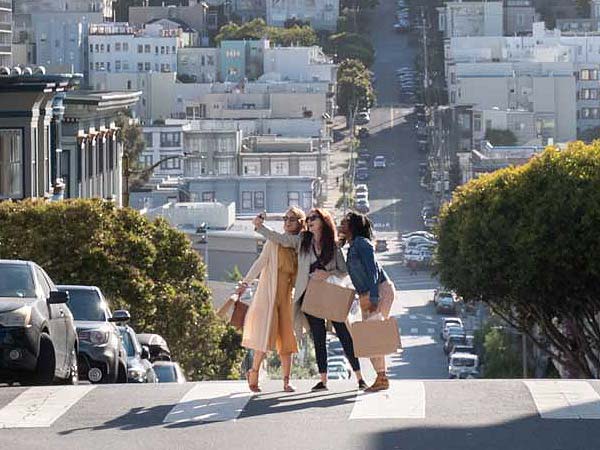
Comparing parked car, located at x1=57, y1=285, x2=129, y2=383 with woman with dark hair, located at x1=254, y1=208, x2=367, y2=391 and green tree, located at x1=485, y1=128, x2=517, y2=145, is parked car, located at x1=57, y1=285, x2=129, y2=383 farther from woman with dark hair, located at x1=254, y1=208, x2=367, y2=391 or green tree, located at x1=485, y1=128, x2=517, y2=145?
green tree, located at x1=485, y1=128, x2=517, y2=145

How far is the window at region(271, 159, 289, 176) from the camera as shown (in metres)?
133

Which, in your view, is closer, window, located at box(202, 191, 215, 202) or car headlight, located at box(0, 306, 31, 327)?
Result: car headlight, located at box(0, 306, 31, 327)

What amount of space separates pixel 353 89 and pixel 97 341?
14503 centimetres

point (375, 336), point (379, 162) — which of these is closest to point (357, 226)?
point (375, 336)

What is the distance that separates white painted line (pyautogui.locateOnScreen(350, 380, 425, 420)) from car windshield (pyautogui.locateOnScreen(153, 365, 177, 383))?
9846 millimetres

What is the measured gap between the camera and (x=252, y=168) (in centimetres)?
13175

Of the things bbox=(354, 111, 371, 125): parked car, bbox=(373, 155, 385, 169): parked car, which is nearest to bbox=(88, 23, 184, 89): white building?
bbox=(354, 111, 371, 125): parked car

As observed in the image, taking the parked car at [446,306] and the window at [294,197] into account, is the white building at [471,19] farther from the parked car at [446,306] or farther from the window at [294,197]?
the parked car at [446,306]

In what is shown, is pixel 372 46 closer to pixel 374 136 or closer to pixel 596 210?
pixel 374 136

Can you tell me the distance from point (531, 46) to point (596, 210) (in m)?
136

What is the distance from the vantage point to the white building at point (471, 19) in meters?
190

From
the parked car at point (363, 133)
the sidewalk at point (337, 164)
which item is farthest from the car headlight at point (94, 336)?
the parked car at point (363, 133)

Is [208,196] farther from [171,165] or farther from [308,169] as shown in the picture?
[171,165]

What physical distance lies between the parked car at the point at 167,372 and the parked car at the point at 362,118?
138m
